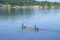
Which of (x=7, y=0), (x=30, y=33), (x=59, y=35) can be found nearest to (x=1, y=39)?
(x=30, y=33)

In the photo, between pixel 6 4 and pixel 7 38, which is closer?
pixel 7 38

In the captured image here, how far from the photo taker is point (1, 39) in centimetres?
2381

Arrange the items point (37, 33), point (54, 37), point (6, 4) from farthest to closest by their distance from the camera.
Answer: point (6, 4) < point (37, 33) < point (54, 37)

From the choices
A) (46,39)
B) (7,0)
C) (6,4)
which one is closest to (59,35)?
(46,39)

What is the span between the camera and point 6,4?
120 meters

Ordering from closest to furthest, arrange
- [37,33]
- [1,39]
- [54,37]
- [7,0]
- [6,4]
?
[1,39] → [54,37] → [37,33] → [6,4] → [7,0]

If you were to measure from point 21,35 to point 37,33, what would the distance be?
238 centimetres

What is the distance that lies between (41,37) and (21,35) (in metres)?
2.66

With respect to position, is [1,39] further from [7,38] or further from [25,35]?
[25,35]

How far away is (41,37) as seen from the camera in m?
25.2

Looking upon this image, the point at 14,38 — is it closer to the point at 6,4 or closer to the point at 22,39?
Result: the point at 22,39

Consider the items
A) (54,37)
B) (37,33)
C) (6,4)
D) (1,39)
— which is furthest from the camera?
(6,4)

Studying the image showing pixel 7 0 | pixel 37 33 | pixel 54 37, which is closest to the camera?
pixel 54 37

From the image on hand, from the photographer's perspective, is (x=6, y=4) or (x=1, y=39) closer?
(x=1, y=39)
